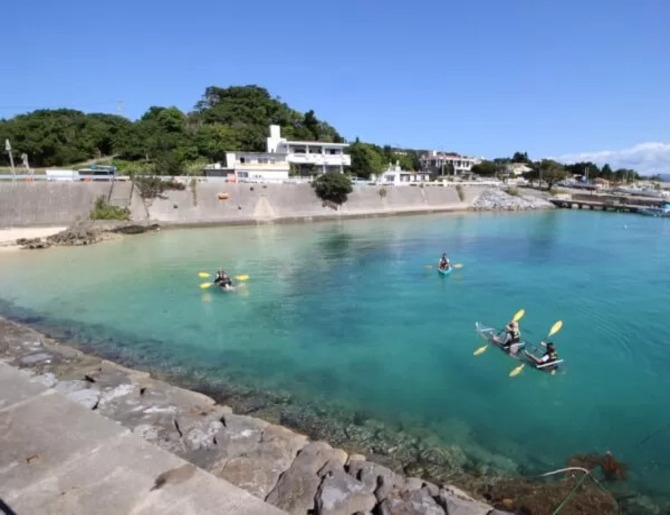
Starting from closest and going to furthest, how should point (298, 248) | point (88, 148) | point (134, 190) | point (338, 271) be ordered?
point (338, 271), point (298, 248), point (134, 190), point (88, 148)

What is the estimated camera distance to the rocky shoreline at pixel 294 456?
705 cm

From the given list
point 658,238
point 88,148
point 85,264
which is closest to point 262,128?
point 88,148

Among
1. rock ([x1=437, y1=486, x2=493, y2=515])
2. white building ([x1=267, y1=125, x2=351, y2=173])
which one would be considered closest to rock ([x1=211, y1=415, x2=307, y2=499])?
rock ([x1=437, y1=486, x2=493, y2=515])

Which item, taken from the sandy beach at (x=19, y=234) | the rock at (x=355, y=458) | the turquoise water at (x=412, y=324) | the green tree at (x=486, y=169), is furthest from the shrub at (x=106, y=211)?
the green tree at (x=486, y=169)

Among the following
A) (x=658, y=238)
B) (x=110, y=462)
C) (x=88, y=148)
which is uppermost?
(x=88, y=148)

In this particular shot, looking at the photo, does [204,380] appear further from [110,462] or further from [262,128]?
[262,128]

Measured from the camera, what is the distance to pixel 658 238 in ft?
139

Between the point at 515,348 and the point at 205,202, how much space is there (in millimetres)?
41984

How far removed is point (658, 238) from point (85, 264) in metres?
50.1

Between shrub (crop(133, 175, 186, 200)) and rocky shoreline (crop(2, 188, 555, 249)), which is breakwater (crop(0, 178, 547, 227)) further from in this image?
rocky shoreline (crop(2, 188, 555, 249))

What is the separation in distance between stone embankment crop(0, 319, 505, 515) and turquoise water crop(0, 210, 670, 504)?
244cm

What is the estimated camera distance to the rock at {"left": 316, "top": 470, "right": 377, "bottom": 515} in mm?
6762

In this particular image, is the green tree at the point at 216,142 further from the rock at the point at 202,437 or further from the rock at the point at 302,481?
the rock at the point at 302,481

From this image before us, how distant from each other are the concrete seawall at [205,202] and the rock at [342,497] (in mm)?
43443
